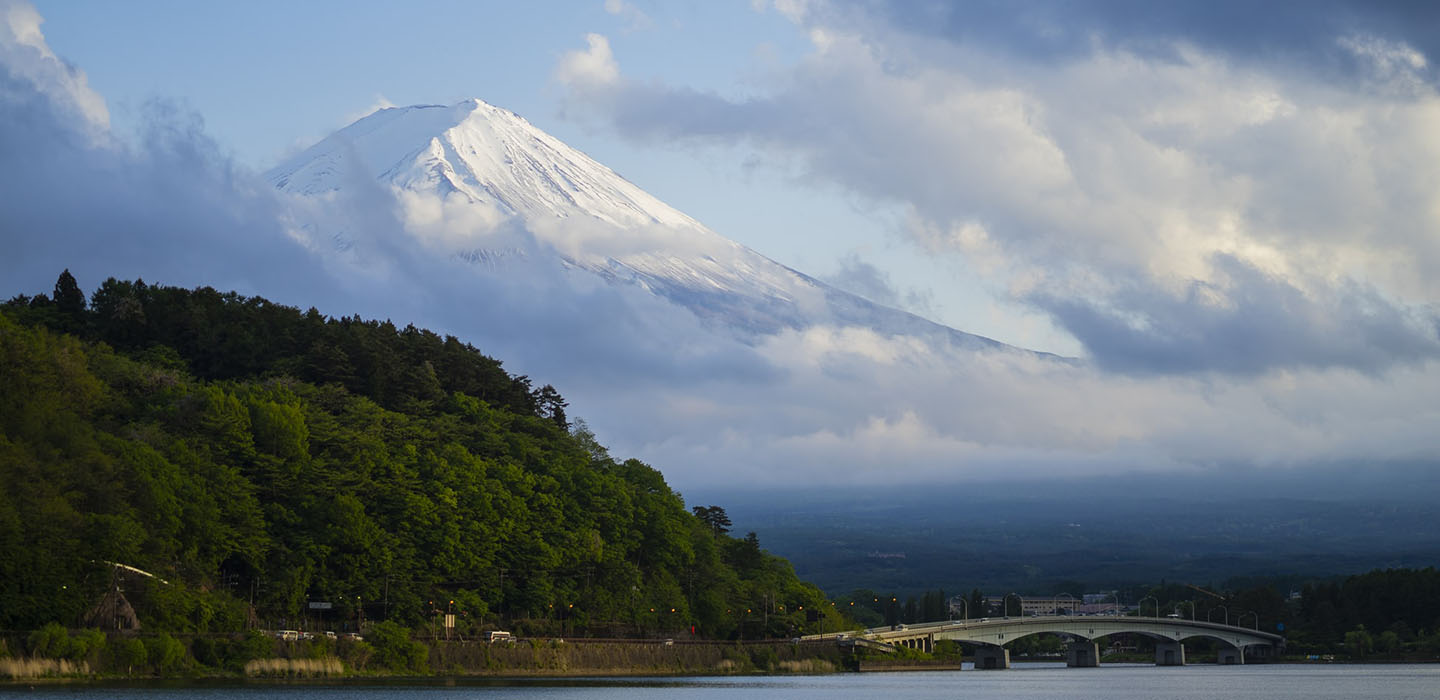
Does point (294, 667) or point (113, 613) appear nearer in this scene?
point (113, 613)

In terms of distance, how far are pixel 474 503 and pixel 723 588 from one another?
32636 mm

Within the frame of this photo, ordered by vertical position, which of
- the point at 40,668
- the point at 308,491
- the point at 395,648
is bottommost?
the point at 40,668

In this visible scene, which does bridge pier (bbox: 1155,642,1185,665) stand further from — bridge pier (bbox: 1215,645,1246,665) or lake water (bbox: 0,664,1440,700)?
lake water (bbox: 0,664,1440,700)

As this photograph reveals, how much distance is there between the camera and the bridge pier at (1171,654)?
18762 centimetres

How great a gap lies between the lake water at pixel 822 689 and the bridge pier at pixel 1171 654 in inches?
2134

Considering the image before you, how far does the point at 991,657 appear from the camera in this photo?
177 m

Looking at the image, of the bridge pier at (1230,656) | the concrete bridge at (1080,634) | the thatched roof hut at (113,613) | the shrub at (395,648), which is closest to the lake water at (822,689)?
the shrub at (395,648)

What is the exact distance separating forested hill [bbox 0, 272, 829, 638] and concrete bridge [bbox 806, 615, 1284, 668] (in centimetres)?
1835

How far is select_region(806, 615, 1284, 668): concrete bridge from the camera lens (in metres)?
160

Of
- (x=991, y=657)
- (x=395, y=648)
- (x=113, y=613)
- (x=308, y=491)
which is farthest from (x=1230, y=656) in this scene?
(x=113, y=613)

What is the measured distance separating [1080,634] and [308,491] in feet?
353

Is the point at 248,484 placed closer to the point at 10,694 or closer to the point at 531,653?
the point at 531,653

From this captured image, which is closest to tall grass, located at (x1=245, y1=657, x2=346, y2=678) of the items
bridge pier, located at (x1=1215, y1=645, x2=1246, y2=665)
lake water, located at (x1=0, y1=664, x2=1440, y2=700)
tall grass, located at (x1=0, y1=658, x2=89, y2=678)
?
lake water, located at (x1=0, y1=664, x2=1440, y2=700)

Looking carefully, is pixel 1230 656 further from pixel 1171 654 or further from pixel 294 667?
pixel 294 667
